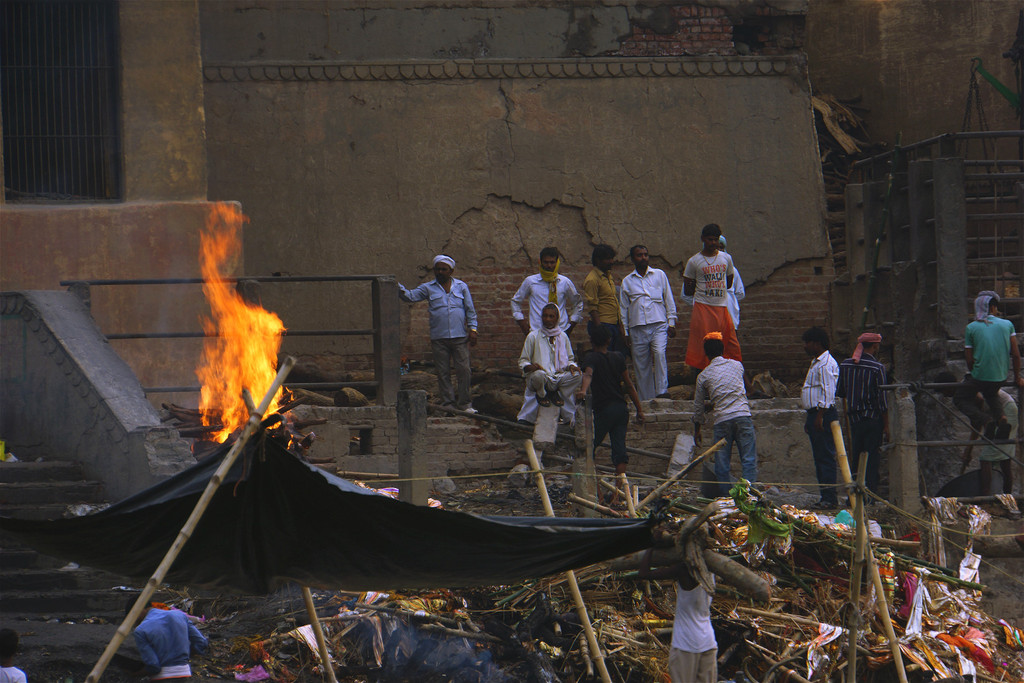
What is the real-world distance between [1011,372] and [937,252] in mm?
1606

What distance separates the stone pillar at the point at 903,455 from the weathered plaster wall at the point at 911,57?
772 cm

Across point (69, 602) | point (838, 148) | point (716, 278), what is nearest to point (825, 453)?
point (716, 278)

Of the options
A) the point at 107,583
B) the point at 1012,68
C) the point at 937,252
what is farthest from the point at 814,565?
the point at 1012,68

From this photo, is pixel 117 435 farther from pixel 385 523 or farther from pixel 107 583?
pixel 385 523

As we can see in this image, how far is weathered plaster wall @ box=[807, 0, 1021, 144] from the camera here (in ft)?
58.8

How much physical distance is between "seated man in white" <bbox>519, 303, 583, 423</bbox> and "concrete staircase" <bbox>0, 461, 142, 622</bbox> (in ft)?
13.0

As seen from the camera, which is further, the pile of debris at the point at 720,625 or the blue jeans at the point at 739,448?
the blue jeans at the point at 739,448

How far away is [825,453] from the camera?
11828mm

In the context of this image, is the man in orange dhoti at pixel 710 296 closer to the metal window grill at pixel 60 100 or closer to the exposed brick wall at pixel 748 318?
the exposed brick wall at pixel 748 318

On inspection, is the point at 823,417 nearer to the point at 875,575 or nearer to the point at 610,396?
the point at 610,396

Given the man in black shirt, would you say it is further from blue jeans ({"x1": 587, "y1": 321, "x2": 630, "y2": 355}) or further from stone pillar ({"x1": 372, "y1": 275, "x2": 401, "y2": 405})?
stone pillar ({"x1": 372, "y1": 275, "x2": 401, "y2": 405})

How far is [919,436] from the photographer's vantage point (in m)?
13.9

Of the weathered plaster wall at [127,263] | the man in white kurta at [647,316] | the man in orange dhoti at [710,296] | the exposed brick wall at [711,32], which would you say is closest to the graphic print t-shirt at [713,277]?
the man in orange dhoti at [710,296]

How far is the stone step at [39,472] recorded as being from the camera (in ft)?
34.2
